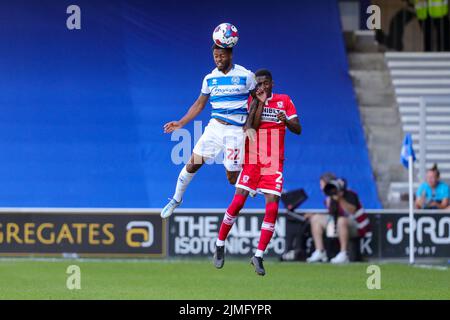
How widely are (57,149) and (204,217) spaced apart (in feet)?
10.5

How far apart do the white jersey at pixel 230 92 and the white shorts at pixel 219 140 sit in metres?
0.09

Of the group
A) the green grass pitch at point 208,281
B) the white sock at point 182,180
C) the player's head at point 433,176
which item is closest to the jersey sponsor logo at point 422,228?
the player's head at point 433,176

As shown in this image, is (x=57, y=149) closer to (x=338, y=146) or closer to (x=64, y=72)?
(x=64, y=72)

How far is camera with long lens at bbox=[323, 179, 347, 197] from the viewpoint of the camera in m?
18.1

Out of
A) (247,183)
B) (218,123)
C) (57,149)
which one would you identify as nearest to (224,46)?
(218,123)

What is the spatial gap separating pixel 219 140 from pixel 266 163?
801 mm

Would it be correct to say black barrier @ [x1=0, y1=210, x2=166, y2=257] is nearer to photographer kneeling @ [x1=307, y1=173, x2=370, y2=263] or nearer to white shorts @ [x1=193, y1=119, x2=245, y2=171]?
photographer kneeling @ [x1=307, y1=173, x2=370, y2=263]

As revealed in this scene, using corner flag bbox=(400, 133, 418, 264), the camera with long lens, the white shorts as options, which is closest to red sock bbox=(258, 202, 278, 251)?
the white shorts

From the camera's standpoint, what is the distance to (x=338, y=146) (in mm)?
21281

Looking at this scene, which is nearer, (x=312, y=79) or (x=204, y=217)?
(x=204, y=217)

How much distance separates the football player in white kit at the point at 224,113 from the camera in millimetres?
12469

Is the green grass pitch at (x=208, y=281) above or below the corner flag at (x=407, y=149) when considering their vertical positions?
below

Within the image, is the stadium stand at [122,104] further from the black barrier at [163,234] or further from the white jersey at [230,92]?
the white jersey at [230,92]

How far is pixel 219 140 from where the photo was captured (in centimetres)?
1270
